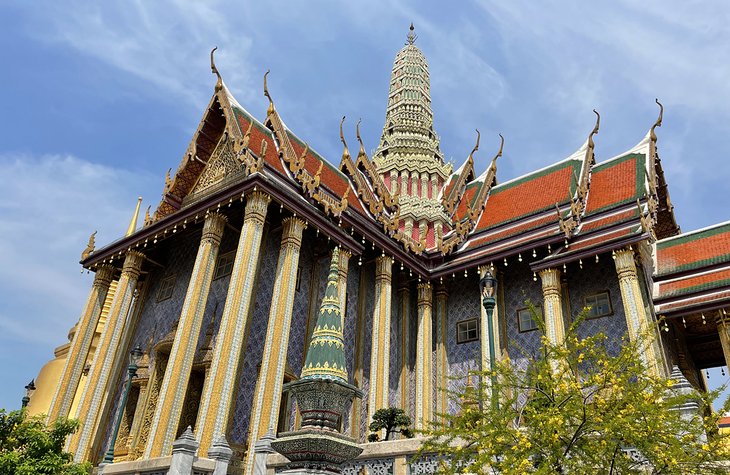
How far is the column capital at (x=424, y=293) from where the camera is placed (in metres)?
16.7

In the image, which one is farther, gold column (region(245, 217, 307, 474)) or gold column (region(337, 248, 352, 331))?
gold column (region(337, 248, 352, 331))

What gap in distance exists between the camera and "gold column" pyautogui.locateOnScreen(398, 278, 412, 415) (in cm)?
1555

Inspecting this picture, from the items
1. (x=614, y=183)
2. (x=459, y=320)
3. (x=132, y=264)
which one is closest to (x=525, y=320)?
(x=459, y=320)

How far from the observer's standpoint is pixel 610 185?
16859mm

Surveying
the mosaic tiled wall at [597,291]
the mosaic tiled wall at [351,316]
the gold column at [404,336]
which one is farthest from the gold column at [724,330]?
the mosaic tiled wall at [351,316]

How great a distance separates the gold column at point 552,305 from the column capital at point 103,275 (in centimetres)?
1224

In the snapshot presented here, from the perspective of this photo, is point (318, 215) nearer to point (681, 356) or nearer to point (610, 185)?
point (610, 185)

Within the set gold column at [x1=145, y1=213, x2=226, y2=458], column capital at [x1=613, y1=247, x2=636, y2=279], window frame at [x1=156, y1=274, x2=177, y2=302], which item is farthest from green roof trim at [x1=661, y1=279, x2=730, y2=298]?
window frame at [x1=156, y1=274, x2=177, y2=302]

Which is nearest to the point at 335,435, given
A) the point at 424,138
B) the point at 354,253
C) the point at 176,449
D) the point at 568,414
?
the point at 568,414

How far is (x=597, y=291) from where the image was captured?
47.7 feet

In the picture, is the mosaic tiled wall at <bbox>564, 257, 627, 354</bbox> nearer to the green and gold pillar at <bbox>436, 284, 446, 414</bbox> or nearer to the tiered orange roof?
the tiered orange roof

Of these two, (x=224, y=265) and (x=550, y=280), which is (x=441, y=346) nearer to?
(x=550, y=280)

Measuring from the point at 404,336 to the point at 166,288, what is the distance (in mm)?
6947

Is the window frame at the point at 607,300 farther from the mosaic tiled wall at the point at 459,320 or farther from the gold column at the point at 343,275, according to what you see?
the gold column at the point at 343,275
